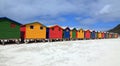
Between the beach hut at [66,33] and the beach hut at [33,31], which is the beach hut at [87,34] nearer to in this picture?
the beach hut at [66,33]

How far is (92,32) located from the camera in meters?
55.1

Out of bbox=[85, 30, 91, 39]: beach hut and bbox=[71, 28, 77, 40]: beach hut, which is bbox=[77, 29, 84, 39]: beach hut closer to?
bbox=[71, 28, 77, 40]: beach hut

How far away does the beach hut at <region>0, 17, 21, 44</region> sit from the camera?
2166cm

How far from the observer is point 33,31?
27.4 meters

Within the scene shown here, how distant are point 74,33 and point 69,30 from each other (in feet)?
9.62

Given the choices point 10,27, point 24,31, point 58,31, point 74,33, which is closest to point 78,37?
point 74,33

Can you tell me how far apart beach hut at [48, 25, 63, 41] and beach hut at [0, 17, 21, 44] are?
9.02 m

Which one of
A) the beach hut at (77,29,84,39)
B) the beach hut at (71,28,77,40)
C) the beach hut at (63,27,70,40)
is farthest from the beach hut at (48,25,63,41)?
the beach hut at (77,29,84,39)

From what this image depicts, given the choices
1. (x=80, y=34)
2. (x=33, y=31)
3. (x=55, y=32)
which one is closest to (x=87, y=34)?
(x=80, y=34)

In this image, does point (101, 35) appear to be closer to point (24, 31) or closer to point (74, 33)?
point (74, 33)

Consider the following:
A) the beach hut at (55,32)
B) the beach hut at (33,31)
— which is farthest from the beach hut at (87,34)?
the beach hut at (33,31)

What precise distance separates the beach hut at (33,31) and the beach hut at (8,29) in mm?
2881

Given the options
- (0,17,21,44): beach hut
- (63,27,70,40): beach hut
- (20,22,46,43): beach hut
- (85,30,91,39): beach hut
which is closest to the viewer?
(0,17,21,44): beach hut

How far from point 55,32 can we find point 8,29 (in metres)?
→ 12.6
